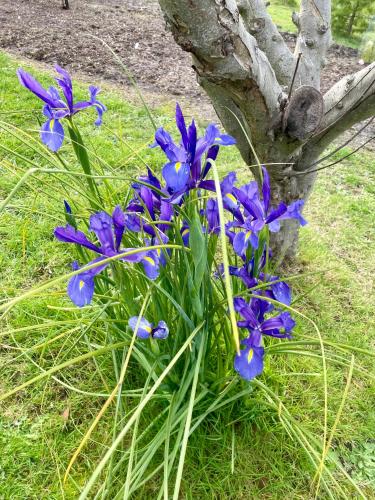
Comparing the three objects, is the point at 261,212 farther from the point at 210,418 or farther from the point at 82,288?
the point at 210,418

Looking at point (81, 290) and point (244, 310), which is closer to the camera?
point (81, 290)

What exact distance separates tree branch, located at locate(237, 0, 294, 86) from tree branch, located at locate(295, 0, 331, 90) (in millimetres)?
69

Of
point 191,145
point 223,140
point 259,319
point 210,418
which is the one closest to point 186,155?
point 191,145

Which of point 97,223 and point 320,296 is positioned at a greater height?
point 97,223

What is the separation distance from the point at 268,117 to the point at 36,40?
4.96 meters

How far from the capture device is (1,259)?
7.89 feet

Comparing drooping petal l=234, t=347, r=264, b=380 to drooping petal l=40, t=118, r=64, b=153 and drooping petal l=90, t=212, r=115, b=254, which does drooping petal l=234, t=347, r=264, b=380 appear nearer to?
drooping petal l=90, t=212, r=115, b=254

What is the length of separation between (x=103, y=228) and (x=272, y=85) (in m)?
1.07

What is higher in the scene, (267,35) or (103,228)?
(267,35)

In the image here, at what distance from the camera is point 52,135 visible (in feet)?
3.87

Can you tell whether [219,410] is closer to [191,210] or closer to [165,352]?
[165,352]

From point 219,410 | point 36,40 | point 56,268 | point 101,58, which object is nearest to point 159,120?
point 101,58

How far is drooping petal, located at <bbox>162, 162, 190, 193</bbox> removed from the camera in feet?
3.59

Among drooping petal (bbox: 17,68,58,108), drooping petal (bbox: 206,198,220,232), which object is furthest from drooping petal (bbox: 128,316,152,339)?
drooping petal (bbox: 17,68,58,108)
